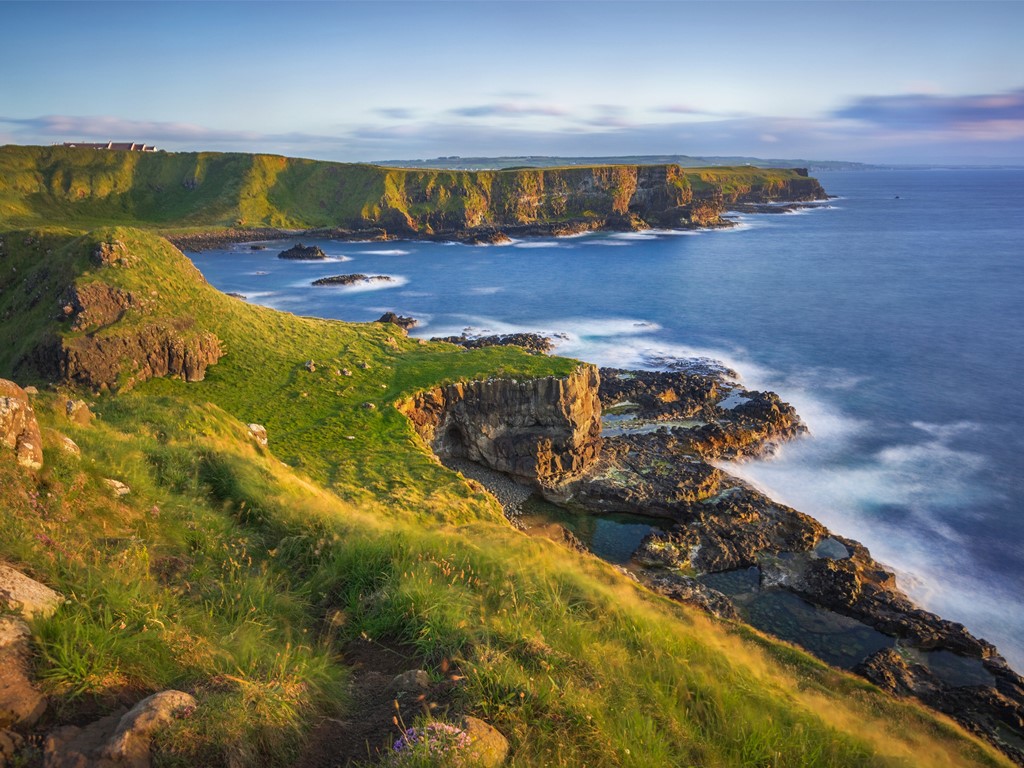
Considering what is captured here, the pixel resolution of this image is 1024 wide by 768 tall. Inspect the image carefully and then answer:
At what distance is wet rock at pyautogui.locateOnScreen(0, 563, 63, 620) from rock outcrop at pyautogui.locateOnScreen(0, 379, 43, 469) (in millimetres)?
3596

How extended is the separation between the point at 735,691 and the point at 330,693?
663cm

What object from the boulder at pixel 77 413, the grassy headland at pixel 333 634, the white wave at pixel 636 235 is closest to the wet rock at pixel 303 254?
the white wave at pixel 636 235

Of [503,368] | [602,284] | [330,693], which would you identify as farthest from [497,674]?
[602,284]

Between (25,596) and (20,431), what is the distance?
4887mm

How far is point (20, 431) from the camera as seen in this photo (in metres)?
10.3

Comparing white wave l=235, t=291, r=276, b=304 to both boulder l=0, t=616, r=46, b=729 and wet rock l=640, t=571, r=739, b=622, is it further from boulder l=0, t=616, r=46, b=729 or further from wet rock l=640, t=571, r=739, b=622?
boulder l=0, t=616, r=46, b=729

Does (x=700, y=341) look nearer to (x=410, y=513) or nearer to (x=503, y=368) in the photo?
(x=503, y=368)

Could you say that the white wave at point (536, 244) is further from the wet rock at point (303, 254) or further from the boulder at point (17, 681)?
the boulder at point (17, 681)

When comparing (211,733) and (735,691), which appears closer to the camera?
(211,733)

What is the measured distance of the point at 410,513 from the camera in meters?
24.1

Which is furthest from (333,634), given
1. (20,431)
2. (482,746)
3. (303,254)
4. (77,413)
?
(303,254)

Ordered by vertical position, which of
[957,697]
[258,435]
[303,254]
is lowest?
[957,697]

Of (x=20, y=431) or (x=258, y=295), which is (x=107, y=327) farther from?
(x=258, y=295)

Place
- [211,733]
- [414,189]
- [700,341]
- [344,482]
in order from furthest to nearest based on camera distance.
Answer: [414,189] < [700,341] < [344,482] < [211,733]
